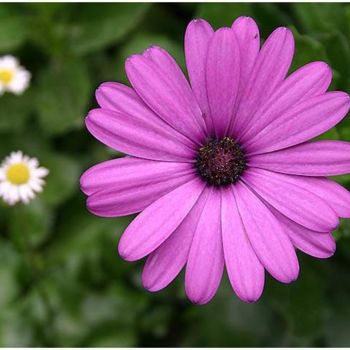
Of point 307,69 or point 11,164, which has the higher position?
point 11,164

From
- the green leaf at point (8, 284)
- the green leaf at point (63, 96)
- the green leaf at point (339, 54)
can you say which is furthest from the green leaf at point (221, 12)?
the green leaf at point (8, 284)

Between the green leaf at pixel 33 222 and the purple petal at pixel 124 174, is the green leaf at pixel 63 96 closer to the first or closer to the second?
the green leaf at pixel 33 222

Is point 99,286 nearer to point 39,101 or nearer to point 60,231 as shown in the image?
point 60,231

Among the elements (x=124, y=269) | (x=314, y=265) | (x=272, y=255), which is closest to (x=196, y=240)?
(x=272, y=255)

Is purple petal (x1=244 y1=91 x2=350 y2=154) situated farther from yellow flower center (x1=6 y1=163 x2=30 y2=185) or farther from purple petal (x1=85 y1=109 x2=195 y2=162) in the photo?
yellow flower center (x1=6 y1=163 x2=30 y2=185)

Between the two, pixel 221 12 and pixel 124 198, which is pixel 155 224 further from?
pixel 221 12

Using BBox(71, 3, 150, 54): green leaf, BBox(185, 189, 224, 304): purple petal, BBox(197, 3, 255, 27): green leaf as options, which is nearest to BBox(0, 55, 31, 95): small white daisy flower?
BBox(71, 3, 150, 54): green leaf

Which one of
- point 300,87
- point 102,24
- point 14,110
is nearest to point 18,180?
point 14,110
